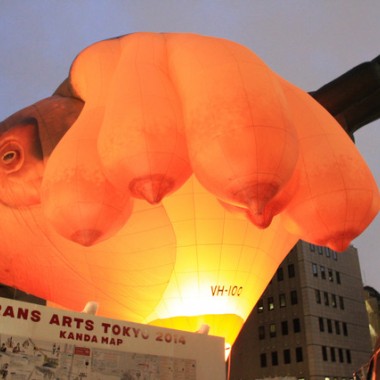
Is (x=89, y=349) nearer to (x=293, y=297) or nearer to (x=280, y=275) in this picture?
(x=293, y=297)

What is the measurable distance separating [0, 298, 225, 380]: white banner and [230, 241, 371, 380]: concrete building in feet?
99.0

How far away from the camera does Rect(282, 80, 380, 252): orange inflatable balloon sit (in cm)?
649

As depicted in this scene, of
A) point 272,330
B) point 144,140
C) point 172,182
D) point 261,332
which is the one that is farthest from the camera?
point 261,332

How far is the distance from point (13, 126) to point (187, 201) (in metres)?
3.17

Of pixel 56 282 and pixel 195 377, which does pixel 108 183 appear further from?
pixel 56 282

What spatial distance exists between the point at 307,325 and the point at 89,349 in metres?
31.9

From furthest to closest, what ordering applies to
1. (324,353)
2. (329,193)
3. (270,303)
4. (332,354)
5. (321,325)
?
(270,303)
(321,325)
(332,354)
(324,353)
(329,193)

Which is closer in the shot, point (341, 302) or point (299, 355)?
point (299, 355)

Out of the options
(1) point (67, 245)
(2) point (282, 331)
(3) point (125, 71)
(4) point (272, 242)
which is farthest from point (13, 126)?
(2) point (282, 331)

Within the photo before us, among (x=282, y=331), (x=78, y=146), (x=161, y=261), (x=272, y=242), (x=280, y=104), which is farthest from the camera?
(x=282, y=331)

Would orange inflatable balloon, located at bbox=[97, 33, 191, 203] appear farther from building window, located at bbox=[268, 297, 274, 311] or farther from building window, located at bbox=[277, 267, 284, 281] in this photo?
building window, located at bbox=[268, 297, 274, 311]

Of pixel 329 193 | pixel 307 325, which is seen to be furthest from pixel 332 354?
pixel 329 193

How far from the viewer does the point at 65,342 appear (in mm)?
5168

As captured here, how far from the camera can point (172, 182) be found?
18.8 feet
